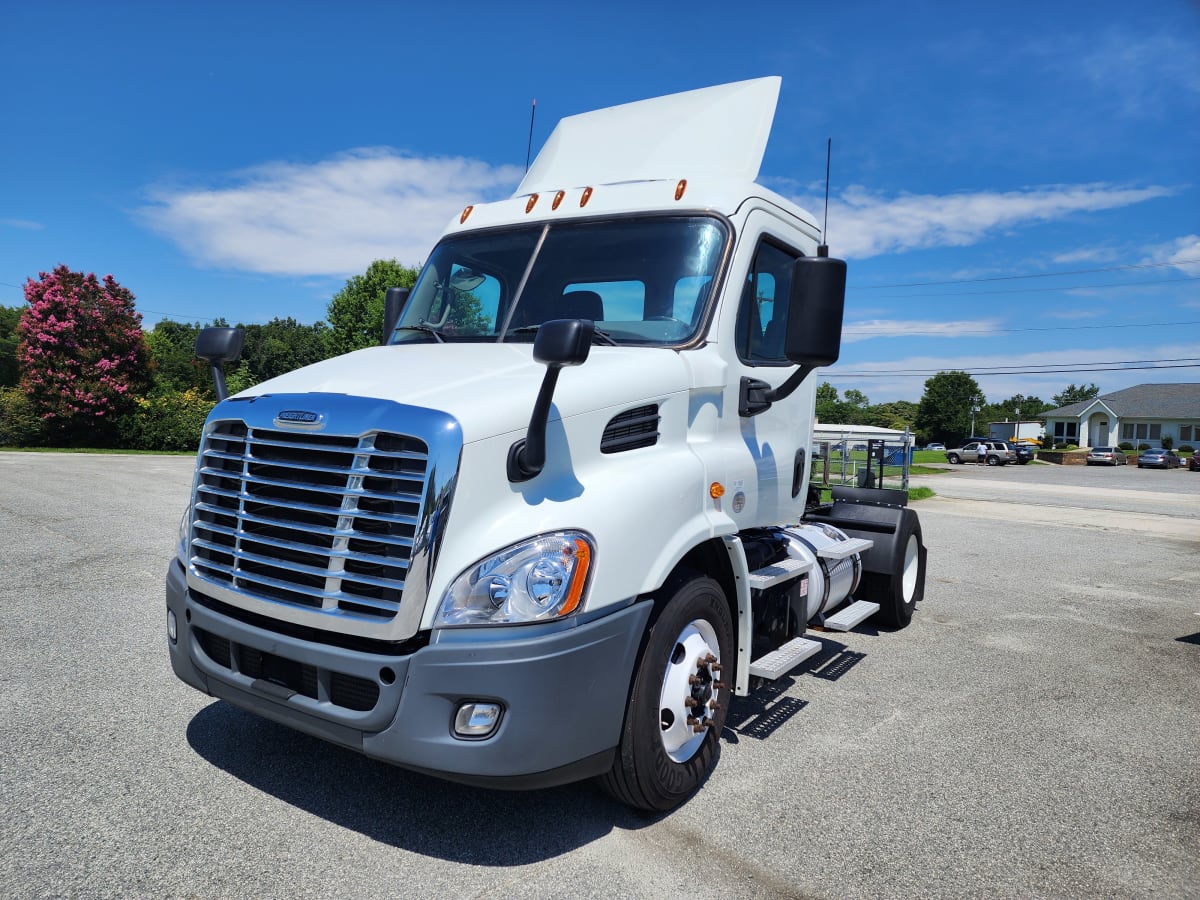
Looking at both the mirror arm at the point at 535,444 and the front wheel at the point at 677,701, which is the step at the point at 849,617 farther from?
the mirror arm at the point at 535,444

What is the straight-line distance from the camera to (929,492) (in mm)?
23062

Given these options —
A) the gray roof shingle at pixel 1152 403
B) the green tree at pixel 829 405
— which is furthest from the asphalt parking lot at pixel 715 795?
the gray roof shingle at pixel 1152 403

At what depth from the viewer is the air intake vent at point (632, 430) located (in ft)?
10.9

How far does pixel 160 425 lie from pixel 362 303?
687 inches

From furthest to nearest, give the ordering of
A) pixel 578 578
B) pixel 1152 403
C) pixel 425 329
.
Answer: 1. pixel 1152 403
2. pixel 425 329
3. pixel 578 578

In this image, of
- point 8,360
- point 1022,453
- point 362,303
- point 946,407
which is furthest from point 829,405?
point 8,360

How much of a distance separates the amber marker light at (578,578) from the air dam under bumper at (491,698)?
85 mm

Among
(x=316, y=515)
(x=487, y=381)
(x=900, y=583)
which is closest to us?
(x=316, y=515)

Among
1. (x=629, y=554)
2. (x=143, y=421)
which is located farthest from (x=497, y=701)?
(x=143, y=421)

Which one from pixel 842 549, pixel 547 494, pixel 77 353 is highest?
pixel 77 353

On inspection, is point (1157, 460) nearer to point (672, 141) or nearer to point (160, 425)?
point (160, 425)

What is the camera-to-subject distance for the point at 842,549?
18.0ft

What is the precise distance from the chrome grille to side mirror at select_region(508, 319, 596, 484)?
0.36 m

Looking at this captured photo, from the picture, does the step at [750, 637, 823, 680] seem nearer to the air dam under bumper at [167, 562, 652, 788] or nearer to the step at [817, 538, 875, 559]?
the step at [817, 538, 875, 559]
